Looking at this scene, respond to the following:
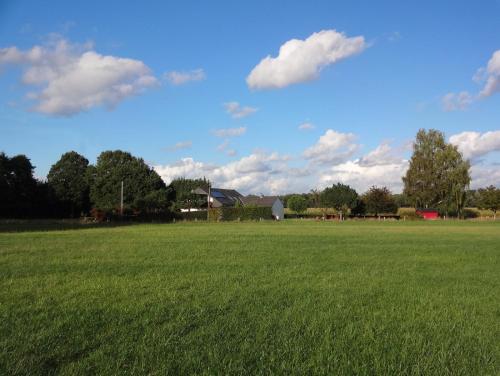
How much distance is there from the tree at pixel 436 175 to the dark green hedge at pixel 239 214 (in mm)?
29537

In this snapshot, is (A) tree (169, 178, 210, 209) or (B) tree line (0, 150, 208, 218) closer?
(B) tree line (0, 150, 208, 218)

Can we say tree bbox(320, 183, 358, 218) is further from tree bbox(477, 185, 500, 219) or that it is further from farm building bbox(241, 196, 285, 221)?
tree bbox(477, 185, 500, 219)

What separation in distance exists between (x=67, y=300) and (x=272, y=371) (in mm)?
4886

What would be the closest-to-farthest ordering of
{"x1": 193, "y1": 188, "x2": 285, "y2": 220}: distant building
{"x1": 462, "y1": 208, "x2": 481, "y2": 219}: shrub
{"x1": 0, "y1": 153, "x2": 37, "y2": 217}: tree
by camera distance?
1. {"x1": 0, "y1": 153, "x2": 37, "y2": 217}: tree
2. {"x1": 462, "y1": 208, "x2": 481, "y2": 219}: shrub
3. {"x1": 193, "y1": 188, "x2": 285, "y2": 220}: distant building

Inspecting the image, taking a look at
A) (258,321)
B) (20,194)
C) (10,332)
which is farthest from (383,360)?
(20,194)

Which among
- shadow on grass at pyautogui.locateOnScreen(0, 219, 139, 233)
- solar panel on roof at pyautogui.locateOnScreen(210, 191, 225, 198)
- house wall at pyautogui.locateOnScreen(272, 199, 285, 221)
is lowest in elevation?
shadow on grass at pyautogui.locateOnScreen(0, 219, 139, 233)

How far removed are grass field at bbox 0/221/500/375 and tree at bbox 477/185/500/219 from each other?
315 feet

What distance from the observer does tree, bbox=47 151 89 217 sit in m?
83.4

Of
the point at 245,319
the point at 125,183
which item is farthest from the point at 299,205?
the point at 245,319

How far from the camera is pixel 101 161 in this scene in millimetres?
88438

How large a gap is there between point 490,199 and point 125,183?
73853 mm

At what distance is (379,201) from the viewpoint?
98.2m

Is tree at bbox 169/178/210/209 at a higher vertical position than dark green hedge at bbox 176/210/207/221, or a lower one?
higher

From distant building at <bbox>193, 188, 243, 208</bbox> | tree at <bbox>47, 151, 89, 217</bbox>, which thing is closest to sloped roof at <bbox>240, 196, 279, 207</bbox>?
distant building at <bbox>193, 188, 243, 208</bbox>
